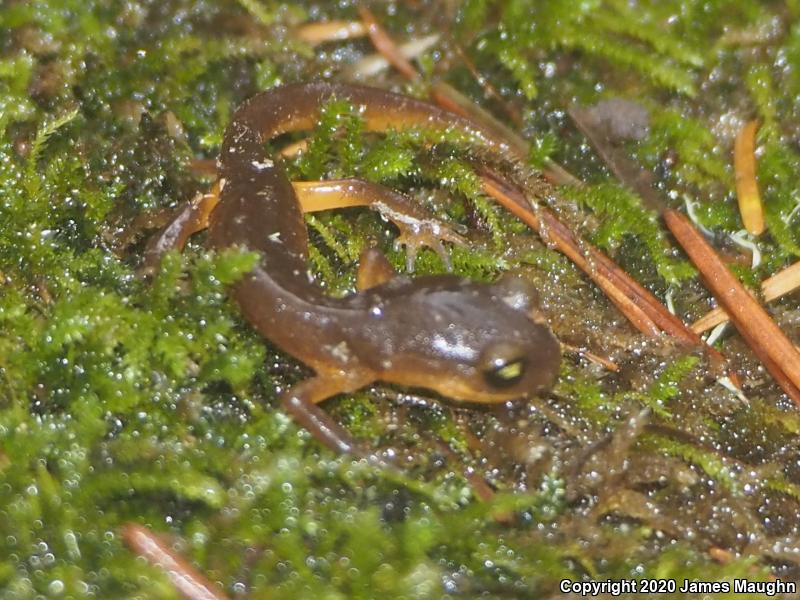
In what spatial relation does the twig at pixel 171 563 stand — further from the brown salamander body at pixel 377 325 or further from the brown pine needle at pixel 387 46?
the brown pine needle at pixel 387 46

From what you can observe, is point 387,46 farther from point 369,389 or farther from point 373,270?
point 369,389

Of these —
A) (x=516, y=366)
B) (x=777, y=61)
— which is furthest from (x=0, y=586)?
(x=777, y=61)

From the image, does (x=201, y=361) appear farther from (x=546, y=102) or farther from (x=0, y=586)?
(x=546, y=102)

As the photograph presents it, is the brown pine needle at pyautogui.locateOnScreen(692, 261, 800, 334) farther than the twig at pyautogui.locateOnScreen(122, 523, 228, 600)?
Yes

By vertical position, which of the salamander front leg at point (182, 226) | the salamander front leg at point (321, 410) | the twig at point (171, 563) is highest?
the salamander front leg at point (182, 226)

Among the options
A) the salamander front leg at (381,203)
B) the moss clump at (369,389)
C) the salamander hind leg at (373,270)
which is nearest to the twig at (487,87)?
the moss clump at (369,389)

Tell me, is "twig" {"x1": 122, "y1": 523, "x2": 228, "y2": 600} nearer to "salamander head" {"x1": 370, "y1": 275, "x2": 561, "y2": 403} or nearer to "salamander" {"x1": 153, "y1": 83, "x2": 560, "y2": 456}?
"salamander" {"x1": 153, "y1": 83, "x2": 560, "y2": 456}

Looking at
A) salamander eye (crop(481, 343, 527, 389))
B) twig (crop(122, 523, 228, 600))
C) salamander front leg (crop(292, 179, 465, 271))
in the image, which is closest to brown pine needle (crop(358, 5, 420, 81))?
salamander front leg (crop(292, 179, 465, 271))
